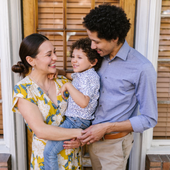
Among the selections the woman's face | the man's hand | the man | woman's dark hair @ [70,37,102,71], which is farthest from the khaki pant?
the woman's face

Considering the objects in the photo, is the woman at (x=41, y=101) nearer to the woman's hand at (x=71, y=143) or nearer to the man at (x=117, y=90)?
the woman's hand at (x=71, y=143)

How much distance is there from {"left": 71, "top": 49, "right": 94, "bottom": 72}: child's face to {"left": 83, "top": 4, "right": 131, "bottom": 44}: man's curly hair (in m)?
0.25

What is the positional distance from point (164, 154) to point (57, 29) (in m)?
1.72

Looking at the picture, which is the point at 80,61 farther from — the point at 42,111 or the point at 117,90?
the point at 42,111

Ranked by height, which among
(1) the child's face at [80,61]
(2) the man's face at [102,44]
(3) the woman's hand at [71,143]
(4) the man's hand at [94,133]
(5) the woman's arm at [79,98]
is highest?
(2) the man's face at [102,44]

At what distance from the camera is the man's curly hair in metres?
1.26

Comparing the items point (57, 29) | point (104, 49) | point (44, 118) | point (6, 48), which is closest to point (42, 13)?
point (57, 29)

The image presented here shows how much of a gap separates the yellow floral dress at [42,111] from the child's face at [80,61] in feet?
0.79

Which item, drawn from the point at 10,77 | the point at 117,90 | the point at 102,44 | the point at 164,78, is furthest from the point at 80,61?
the point at 164,78

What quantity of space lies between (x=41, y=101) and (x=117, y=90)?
58 cm

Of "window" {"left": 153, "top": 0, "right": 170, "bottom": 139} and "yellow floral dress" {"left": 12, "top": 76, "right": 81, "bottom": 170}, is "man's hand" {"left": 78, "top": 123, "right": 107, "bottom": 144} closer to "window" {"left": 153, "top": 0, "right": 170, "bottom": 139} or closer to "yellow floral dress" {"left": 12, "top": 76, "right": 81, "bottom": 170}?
"yellow floral dress" {"left": 12, "top": 76, "right": 81, "bottom": 170}

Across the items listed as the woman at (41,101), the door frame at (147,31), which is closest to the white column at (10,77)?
the woman at (41,101)

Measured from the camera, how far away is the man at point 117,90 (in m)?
1.27

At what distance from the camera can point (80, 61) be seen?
58.8 inches
